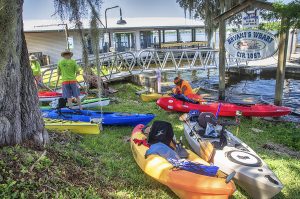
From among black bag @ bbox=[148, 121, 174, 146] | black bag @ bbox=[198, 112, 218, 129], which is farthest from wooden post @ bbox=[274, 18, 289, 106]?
black bag @ bbox=[148, 121, 174, 146]

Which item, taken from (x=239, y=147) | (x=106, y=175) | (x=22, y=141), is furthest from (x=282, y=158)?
(x=22, y=141)

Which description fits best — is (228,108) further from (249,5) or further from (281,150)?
(249,5)

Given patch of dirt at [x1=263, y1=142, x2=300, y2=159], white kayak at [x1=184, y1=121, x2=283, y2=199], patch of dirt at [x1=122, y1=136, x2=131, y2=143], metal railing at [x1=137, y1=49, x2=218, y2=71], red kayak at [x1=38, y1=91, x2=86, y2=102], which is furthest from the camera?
metal railing at [x1=137, y1=49, x2=218, y2=71]

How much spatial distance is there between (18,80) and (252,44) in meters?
6.82

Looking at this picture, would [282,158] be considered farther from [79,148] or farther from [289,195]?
[79,148]

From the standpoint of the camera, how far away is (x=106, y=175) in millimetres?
4387

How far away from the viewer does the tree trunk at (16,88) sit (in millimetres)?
3307

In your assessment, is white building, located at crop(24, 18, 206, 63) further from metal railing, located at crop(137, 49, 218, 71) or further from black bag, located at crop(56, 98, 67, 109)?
black bag, located at crop(56, 98, 67, 109)

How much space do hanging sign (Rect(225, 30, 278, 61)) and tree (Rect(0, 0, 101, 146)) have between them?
562cm

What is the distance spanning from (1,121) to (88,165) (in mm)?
1483

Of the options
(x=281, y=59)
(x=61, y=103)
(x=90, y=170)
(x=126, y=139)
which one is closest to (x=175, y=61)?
(x=281, y=59)

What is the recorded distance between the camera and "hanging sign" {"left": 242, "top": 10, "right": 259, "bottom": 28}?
8180mm

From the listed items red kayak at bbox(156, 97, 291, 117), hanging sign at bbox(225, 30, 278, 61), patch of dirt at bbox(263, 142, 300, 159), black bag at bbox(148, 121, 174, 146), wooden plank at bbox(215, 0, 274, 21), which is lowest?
patch of dirt at bbox(263, 142, 300, 159)

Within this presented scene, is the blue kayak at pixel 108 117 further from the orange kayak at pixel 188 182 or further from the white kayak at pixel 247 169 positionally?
the orange kayak at pixel 188 182
